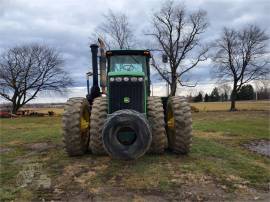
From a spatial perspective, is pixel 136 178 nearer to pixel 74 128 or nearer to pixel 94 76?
pixel 74 128

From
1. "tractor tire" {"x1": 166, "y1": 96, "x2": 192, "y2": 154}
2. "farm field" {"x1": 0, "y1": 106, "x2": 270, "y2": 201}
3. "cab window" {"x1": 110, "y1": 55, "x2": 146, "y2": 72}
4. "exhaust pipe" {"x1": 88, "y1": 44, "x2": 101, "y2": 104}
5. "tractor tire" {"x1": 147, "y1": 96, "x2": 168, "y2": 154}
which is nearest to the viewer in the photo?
"farm field" {"x1": 0, "y1": 106, "x2": 270, "y2": 201}

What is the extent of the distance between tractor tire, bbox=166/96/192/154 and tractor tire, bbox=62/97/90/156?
7.40ft

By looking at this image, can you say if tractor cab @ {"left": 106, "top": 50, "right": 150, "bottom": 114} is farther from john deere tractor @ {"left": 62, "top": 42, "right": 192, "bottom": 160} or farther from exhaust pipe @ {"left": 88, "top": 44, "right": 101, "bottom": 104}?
exhaust pipe @ {"left": 88, "top": 44, "right": 101, "bottom": 104}

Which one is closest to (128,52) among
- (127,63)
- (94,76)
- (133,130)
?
(127,63)

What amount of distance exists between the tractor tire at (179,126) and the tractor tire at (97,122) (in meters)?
1.78

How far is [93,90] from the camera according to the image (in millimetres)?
13258

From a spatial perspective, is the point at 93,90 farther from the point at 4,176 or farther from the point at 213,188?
the point at 213,188

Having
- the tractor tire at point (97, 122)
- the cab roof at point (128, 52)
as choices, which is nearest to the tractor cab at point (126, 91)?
the tractor tire at point (97, 122)

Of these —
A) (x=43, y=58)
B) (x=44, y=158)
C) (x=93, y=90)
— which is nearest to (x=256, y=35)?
(x=43, y=58)

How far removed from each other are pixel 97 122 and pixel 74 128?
738mm

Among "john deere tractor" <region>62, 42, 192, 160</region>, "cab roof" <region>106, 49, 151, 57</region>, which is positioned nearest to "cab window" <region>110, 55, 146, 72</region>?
"cab roof" <region>106, 49, 151, 57</region>

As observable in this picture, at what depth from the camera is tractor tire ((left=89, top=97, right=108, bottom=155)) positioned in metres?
9.43

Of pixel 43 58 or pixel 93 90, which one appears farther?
pixel 43 58

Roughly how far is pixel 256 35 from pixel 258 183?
151ft
